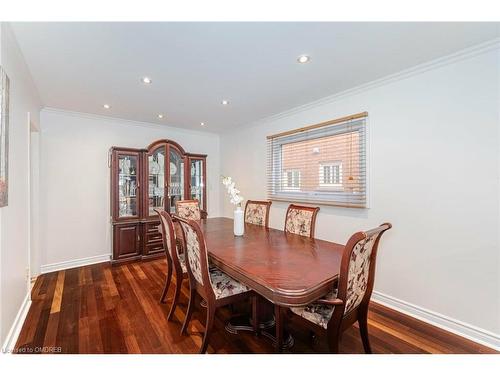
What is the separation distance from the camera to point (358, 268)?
1.35 meters

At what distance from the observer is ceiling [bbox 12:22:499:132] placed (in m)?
1.57

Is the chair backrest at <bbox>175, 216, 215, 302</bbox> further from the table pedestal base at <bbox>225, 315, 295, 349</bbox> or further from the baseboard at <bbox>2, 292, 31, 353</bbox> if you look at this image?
Answer: the baseboard at <bbox>2, 292, 31, 353</bbox>

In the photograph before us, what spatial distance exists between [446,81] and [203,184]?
369 centimetres

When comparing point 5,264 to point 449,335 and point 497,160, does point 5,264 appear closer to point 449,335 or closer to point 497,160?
point 449,335

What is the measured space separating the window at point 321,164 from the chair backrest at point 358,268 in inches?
46.6

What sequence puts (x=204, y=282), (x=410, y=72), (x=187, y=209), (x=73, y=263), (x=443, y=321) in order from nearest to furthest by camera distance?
1. (x=204, y=282)
2. (x=443, y=321)
3. (x=410, y=72)
4. (x=187, y=209)
5. (x=73, y=263)

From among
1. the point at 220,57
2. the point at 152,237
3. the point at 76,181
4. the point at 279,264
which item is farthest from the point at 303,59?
the point at 76,181

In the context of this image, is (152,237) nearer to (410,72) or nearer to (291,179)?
(291,179)

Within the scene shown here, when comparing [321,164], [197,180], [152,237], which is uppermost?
[321,164]

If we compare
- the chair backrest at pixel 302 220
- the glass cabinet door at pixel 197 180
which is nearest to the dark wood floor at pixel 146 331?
the chair backrest at pixel 302 220

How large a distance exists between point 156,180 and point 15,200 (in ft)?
6.83
